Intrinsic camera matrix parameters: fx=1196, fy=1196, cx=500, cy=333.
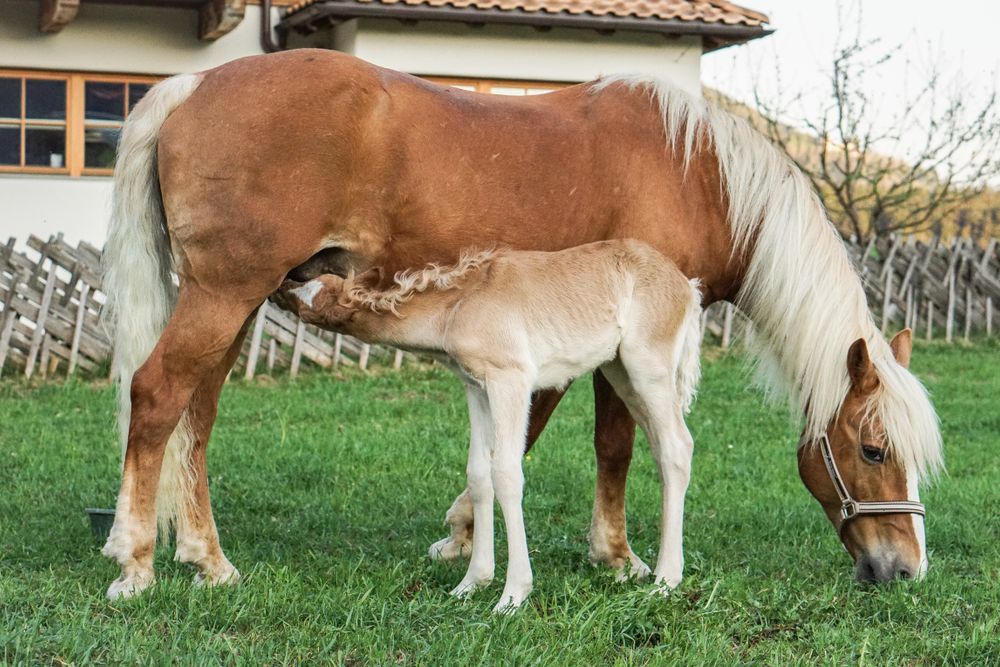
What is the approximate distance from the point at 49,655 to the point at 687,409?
255 centimetres

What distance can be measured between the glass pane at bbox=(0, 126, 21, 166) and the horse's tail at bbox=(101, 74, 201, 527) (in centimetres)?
952

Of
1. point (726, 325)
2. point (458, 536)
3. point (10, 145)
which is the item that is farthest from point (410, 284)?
point (10, 145)

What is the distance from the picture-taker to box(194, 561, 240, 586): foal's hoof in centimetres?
467

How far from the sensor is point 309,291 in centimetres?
450

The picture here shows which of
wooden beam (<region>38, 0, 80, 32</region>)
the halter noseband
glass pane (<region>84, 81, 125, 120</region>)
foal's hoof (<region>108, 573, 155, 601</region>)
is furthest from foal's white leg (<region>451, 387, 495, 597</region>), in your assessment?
glass pane (<region>84, 81, 125, 120</region>)

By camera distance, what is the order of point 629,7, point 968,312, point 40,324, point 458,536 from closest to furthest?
1. point 458,536
2. point 40,324
3. point 629,7
4. point 968,312

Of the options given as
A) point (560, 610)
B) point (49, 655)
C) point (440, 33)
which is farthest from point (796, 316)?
point (440, 33)

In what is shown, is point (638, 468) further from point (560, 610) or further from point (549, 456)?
point (560, 610)

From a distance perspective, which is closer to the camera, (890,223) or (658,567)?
(658,567)

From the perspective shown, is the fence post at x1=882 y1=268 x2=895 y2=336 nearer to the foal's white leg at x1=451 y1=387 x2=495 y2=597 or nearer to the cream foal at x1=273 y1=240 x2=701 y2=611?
the cream foal at x1=273 y1=240 x2=701 y2=611

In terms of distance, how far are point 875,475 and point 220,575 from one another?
271cm

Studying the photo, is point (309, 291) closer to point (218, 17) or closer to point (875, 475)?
point (875, 475)

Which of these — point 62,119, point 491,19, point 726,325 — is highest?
point 491,19

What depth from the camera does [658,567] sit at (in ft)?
15.4
